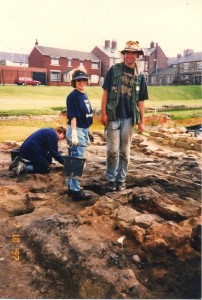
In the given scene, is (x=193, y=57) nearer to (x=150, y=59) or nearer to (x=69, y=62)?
(x=150, y=59)

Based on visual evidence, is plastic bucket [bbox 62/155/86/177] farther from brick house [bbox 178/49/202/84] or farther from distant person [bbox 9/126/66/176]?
brick house [bbox 178/49/202/84]

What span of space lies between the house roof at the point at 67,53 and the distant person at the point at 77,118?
46.6 meters

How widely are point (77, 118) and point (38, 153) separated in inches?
60.1

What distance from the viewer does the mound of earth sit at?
269 centimetres

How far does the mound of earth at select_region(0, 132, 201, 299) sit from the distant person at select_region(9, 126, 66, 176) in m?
0.58

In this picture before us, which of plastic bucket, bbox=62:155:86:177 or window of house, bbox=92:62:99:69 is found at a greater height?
window of house, bbox=92:62:99:69

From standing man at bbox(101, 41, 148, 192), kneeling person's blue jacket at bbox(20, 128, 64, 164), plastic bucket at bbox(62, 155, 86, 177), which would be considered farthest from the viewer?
kneeling person's blue jacket at bbox(20, 128, 64, 164)

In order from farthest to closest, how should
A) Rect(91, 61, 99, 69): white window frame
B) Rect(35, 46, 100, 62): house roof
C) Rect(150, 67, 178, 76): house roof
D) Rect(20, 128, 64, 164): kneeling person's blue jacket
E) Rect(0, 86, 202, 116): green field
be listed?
Rect(150, 67, 178, 76): house roof → Rect(91, 61, 99, 69): white window frame → Rect(35, 46, 100, 62): house roof → Rect(0, 86, 202, 116): green field → Rect(20, 128, 64, 164): kneeling person's blue jacket

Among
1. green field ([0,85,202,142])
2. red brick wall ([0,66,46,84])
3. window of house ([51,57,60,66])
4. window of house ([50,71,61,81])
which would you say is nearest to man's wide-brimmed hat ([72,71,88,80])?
green field ([0,85,202,142])

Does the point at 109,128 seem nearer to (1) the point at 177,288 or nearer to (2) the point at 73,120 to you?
(2) the point at 73,120

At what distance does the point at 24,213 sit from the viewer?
4.45 meters

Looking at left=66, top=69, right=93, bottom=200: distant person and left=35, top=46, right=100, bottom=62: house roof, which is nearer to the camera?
left=66, top=69, right=93, bottom=200: distant person

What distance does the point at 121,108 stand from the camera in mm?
4793

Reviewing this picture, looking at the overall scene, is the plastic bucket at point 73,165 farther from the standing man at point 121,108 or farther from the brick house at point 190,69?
the brick house at point 190,69
